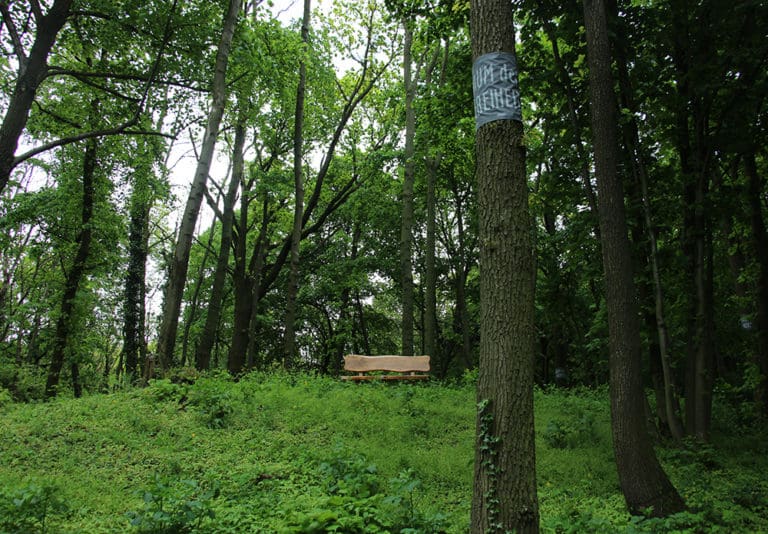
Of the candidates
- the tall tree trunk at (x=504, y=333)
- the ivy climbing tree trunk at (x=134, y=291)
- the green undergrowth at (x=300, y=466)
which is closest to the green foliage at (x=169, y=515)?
the green undergrowth at (x=300, y=466)

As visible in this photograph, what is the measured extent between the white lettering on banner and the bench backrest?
29.2 feet

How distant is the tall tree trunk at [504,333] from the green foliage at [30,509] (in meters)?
3.29

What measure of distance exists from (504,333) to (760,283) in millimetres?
7767

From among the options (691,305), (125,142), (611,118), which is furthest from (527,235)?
(125,142)

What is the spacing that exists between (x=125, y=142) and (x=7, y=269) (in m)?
12.6

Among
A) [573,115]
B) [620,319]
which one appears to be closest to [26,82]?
[573,115]

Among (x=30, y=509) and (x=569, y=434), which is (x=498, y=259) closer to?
(x=30, y=509)

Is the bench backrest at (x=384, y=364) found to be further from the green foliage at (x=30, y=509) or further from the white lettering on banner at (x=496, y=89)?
the white lettering on banner at (x=496, y=89)

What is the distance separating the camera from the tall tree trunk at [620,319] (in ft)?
15.1

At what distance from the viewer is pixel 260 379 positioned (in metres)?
10.4

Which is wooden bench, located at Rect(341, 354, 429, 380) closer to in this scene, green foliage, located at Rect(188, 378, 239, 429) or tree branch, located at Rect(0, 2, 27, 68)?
green foliage, located at Rect(188, 378, 239, 429)

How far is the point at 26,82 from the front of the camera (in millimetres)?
7055

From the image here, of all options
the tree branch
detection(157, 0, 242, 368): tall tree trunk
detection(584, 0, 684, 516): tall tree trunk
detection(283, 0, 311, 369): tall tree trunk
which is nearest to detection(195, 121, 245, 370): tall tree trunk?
detection(283, 0, 311, 369): tall tree trunk

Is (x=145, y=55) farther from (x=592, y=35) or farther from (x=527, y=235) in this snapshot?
(x=527, y=235)
